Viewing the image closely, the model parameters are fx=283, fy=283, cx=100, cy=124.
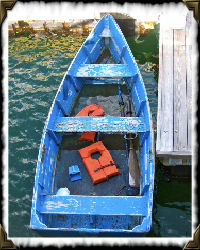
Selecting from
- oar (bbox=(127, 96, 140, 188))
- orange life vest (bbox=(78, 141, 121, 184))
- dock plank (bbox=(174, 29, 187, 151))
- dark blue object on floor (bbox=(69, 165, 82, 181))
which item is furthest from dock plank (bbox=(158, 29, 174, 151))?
dark blue object on floor (bbox=(69, 165, 82, 181))

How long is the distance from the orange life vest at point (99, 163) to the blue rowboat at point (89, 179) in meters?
0.21

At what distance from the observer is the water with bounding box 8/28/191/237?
7.51m

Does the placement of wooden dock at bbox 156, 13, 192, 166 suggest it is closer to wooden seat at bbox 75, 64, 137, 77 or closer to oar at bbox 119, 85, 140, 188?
oar at bbox 119, 85, 140, 188

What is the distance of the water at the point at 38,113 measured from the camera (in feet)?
24.6

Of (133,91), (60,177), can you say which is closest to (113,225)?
(60,177)

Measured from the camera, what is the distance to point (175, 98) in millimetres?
8602

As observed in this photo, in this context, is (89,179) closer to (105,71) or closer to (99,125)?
(99,125)

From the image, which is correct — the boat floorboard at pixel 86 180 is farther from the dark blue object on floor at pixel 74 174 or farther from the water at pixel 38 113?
the water at pixel 38 113

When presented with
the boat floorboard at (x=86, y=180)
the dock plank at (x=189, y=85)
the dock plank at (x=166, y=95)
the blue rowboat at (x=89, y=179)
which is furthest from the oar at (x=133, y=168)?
the dock plank at (x=189, y=85)

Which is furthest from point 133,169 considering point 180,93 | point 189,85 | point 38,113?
point 38,113

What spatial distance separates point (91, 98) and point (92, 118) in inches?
92.9

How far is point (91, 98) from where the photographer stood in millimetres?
10570

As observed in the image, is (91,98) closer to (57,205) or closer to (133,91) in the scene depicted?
(133,91)

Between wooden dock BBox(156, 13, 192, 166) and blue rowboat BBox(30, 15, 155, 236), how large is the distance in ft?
1.70
